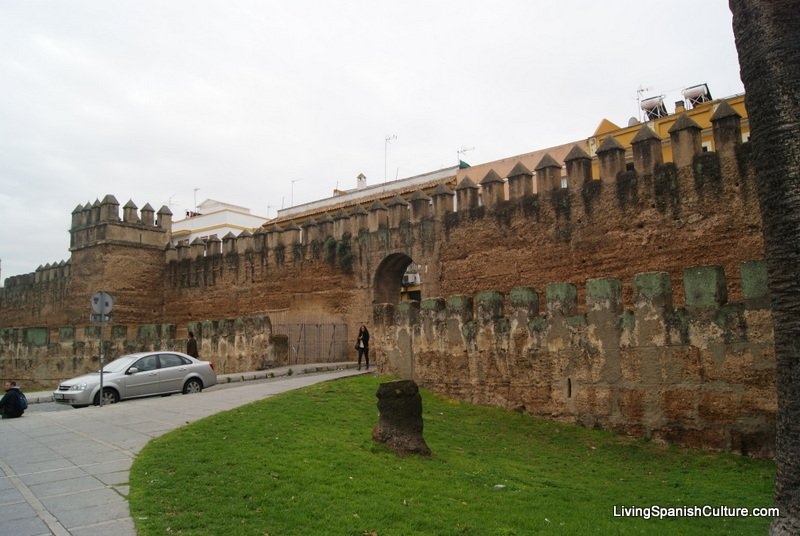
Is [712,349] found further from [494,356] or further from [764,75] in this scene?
[764,75]

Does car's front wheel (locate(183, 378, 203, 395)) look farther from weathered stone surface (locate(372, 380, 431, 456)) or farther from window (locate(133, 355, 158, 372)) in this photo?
weathered stone surface (locate(372, 380, 431, 456))

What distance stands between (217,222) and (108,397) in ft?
113

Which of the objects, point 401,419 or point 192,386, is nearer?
point 401,419

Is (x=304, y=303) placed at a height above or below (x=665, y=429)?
above

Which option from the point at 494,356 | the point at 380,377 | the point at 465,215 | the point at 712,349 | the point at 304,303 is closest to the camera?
the point at 712,349

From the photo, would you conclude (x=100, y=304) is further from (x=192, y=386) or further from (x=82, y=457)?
Result: (x=82, y=457)

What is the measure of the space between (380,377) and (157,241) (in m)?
20.0

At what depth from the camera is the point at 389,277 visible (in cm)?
2288

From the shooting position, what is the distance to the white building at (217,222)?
149 feet

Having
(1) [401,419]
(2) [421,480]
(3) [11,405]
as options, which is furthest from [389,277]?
(2) [421,480]

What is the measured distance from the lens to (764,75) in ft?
16.5

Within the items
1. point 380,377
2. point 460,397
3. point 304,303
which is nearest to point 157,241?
point 304,303

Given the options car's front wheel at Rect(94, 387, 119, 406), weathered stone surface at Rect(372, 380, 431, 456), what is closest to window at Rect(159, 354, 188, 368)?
car's front wheel at Rect(94, 387, 119, 406)

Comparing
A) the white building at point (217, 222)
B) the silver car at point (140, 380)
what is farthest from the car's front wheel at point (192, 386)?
the white building at point (217, 222)
